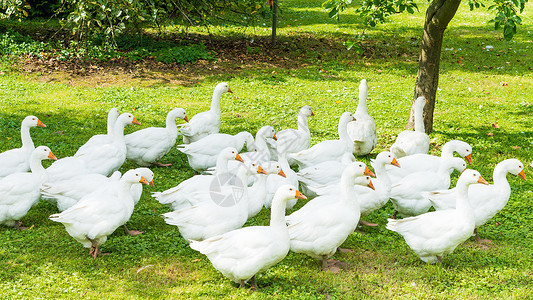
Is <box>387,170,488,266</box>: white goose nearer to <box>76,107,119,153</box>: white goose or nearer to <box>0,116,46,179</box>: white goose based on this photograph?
<box>76,107,119,153</box>: white goose

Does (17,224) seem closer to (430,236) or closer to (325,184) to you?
(325,184)

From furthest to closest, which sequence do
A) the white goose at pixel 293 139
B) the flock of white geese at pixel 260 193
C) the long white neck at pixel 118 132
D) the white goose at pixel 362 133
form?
the white goose at pixel 362 133 → the white goose at pixel 293 139 → the long white neck at pixel 118 132 → the flock of white geese at pixel 260 193

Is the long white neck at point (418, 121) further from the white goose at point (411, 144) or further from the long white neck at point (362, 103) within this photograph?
the long white neck at point (362, 103)

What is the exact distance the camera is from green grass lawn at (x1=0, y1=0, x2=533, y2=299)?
5.36 metres

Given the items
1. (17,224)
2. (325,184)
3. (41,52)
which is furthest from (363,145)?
(41,52)

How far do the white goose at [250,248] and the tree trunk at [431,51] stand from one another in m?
5.50

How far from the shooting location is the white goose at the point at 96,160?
699cm

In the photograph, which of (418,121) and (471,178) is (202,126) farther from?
(471,178)

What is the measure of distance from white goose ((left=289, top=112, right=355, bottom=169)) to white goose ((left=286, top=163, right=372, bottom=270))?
2.07 meters

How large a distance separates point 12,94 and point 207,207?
26.4 ft

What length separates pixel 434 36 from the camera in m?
9.51

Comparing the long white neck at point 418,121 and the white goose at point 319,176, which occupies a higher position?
the long white neck at point 418,121

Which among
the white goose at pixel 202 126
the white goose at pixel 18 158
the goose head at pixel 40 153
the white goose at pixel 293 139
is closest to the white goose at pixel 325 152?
the white goose at pixel 293 139

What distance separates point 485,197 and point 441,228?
1.05m
